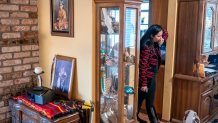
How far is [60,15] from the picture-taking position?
234 cm

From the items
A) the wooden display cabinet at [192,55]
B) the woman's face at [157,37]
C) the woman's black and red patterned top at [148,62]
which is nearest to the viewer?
the woman's black and red patterned top at [148,62]

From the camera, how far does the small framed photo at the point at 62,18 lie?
2.22m

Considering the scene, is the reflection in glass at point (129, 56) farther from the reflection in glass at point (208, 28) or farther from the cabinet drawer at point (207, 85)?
the reflection in glass at point (208, 28)

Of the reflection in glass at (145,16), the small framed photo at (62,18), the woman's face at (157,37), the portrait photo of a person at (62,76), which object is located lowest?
the portrait photo of a person at (62,76)

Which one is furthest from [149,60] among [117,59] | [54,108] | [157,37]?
[54,108]

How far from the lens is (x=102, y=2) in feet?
6.59

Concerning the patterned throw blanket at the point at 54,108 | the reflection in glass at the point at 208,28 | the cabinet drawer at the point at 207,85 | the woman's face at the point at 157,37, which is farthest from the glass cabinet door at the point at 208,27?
the patterned throw blanket at the point at 54,108

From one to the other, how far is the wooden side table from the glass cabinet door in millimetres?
2191

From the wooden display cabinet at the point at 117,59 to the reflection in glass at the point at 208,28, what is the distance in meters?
1.55

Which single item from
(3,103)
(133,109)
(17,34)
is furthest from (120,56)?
(3,103)

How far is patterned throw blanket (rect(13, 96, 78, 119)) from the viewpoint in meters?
1.98

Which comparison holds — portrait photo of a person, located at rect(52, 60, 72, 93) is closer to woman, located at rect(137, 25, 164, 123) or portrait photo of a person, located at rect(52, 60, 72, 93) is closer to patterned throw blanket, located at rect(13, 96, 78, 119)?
patterned throw blanket, located at rect(13, 96, 78, 119)

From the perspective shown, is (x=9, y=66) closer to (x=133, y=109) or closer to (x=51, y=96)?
(x=51, y=96)

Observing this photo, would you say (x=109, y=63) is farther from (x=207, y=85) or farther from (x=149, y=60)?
(x=207, y=85)
